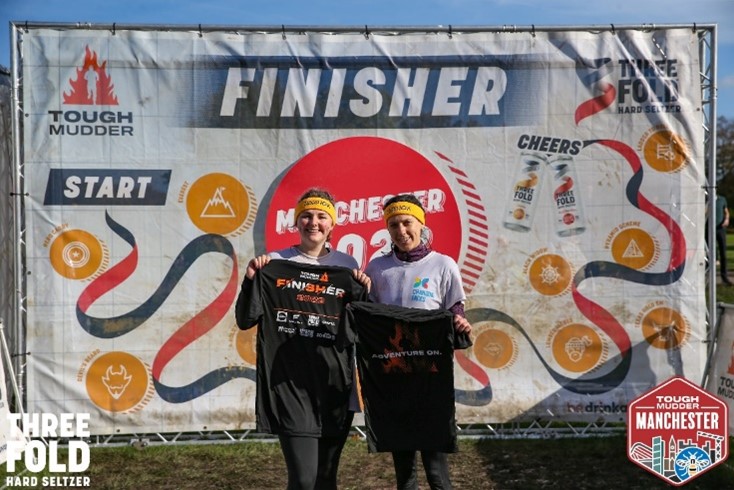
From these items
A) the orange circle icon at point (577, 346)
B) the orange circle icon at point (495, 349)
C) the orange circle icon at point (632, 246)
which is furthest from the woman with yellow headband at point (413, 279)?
the orange circle icon at point (632, 246)

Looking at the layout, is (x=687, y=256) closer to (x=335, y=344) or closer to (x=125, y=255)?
(x=335, y=344)

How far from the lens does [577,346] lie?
6.79 metres

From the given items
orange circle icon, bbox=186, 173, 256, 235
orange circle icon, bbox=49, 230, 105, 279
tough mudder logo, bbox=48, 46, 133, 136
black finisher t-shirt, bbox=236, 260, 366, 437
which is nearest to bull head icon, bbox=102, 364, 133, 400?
orange circle icon, bbox=49, 230, 105, 279

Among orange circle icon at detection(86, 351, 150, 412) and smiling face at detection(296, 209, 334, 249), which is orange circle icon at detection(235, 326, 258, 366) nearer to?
A: orange circle icon at detection(86, 351, 150, 412)

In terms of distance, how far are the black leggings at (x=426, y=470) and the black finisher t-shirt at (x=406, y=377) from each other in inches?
1.6

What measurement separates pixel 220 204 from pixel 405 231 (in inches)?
103

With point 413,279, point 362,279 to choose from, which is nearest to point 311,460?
point 362,279

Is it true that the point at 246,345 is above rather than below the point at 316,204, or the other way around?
below

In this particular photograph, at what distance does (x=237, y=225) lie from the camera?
6672 mm

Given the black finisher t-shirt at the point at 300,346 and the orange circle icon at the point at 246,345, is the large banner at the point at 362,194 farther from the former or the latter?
the black finisher t-shirt at the point at 300,346

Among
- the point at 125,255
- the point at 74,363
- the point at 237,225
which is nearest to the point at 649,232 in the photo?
the point at 237,225

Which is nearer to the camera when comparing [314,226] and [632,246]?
[314,226]

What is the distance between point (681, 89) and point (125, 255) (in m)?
4.54

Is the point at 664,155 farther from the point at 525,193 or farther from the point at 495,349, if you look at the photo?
the point at 495,349
